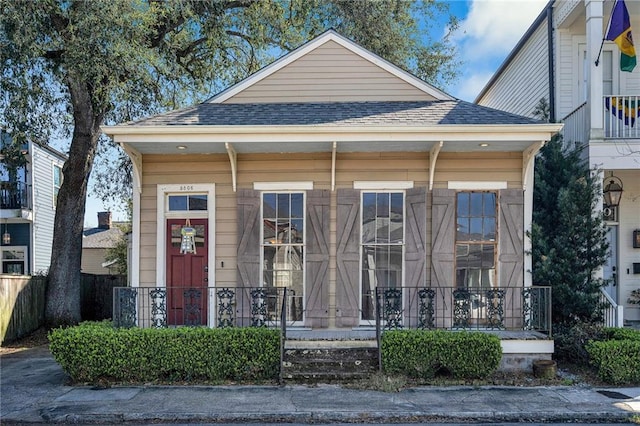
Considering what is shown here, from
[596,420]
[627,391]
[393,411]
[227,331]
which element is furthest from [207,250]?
[627,391]

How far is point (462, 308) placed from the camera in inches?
317

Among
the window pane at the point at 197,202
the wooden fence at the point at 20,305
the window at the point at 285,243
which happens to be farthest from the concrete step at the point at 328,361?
Result: the wooden fence at the point at 20,305

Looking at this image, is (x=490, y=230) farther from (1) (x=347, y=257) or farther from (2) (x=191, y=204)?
(2) (x=191, y=204)

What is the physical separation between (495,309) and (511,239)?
4.22 ft

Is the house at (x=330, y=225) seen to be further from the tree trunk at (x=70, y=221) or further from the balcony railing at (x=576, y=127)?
the tree trunk at (x=70, y=221)

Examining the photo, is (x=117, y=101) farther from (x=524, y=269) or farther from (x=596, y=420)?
(x=596, y=420)

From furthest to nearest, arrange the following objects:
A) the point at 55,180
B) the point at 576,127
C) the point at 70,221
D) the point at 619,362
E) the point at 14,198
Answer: the point at 55,180 < the point at 14,198 < the point at 70,221 < the point at 576,127 < the point at 619,362

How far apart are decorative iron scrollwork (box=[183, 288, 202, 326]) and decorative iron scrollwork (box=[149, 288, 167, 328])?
1.22 ft

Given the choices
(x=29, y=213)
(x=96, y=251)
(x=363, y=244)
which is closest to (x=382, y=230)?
(x=363, y=244)

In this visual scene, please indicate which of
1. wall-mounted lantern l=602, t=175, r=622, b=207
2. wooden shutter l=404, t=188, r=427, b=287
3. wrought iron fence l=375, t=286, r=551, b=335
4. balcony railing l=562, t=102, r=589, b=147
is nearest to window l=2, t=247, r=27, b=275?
wrought iron fence l=375, t=286, r=551, b=335

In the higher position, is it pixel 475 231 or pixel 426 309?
pixel 475 231

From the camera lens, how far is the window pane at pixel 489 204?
28.2ft

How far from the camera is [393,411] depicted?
5988mm

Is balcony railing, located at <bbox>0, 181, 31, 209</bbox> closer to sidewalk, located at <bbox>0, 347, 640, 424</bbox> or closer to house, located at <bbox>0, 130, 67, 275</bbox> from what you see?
house, located at <bbox>0, 130, 67, 275</bbox>
